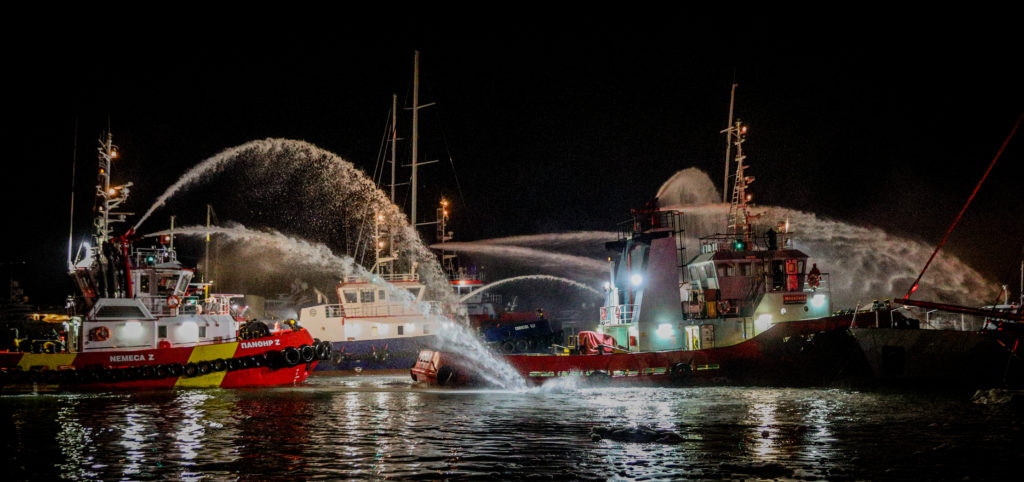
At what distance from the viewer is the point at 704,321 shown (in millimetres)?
28375

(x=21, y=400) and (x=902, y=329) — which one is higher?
(x=902, y=329)

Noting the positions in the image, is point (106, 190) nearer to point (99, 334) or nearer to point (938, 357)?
point (99, 334)

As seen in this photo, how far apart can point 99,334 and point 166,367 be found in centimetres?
267

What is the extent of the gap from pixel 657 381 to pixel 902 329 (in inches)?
316

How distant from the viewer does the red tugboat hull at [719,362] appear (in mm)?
25688

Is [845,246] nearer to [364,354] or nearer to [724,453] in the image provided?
[364,354]

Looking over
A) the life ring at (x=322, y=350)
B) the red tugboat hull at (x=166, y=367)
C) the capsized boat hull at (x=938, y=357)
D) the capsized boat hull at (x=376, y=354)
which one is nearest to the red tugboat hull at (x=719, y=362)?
the capsized boat hull at (x=938, y=357)

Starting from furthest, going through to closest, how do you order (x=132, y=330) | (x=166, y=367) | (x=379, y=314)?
(x=379, y=314), (x=132, y=330), (x=166, y=367)

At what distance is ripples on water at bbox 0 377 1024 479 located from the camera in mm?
11750

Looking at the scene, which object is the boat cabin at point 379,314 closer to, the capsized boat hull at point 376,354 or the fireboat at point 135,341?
the capsized boat hull at point 376,354

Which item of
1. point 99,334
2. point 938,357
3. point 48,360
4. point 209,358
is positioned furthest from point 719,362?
point 48,360

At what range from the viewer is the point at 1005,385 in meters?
23.4

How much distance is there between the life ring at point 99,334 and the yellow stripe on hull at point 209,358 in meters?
3.03

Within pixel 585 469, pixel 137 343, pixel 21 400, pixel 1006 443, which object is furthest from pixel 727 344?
pixel 21 400
